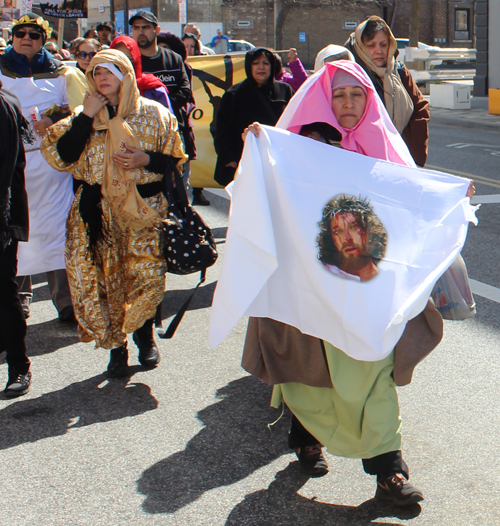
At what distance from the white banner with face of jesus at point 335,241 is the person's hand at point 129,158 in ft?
3.80

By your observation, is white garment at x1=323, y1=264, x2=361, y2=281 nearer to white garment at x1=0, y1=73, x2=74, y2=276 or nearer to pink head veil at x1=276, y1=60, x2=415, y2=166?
pink head veil at x1=276, y1=60, x2=415, y2=166

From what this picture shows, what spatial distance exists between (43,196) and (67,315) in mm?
862

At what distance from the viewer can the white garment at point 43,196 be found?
5121 millimetres

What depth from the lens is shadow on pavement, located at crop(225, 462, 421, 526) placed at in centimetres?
286

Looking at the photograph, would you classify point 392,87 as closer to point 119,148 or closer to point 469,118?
point 119,148

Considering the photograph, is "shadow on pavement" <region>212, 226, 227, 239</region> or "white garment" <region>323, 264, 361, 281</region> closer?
"white garment" <region>323, 264, 361, 281</region>

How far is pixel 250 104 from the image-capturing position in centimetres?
582

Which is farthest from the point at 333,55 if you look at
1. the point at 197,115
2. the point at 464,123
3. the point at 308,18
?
the point at 308,18

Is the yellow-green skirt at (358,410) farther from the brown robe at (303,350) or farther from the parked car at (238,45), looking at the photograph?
the parked car at (238,45)

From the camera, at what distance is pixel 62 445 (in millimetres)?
3543

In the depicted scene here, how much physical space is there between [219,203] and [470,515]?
21.4 feet

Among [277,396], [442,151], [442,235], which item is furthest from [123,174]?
[442,151]

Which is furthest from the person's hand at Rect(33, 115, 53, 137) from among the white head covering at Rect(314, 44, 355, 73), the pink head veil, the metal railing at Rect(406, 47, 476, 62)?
the metal railing at Rect(406, 47, 476, 62)

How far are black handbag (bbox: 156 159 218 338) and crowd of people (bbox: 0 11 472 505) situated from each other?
0.08m
